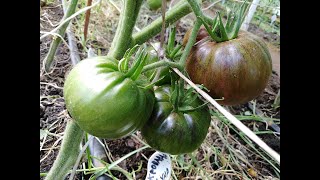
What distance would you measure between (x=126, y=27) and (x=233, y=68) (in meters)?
0.24

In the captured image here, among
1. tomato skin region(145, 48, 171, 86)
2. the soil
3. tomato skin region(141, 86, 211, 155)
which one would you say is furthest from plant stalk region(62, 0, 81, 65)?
tomato skin region(141, 86, 211, 155)

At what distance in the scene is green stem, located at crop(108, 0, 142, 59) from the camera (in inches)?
30.7

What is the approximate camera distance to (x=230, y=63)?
0.73 meters

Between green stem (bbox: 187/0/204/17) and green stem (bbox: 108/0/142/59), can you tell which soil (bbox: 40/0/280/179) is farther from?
green stem (bbox: 187/0/204/17)

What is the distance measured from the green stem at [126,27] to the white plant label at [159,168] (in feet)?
1.00

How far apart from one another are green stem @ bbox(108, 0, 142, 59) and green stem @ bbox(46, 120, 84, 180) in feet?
0.66

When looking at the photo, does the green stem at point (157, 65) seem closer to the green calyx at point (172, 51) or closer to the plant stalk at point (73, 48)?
the green calyx at point (172, 51)

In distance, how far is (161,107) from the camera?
769 mm

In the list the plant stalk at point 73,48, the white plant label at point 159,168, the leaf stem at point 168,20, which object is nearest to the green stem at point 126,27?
the leaf stem at point 168,20

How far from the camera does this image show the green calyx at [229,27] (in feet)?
2.47

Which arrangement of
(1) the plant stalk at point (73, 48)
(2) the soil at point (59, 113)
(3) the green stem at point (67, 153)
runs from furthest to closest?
(1) the plant stalk at point (73, 48) < (2) the soil at point (59, 113) < (3) the green stem at point (67, 153)

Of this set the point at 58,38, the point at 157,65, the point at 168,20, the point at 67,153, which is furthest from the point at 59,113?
the point at 157,65
